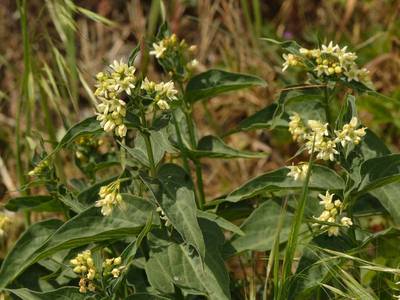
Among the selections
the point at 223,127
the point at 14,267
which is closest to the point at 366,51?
the point at 223,127

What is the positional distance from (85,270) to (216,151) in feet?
2.21

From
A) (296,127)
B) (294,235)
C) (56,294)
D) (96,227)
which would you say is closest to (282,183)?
(296,127)

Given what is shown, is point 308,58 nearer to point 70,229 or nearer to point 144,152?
point 144,152

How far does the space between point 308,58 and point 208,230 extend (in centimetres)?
68

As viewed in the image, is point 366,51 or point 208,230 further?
point 366,51

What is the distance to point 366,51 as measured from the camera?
4504mm

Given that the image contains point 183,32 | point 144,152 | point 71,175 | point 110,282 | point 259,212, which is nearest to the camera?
point 110,282

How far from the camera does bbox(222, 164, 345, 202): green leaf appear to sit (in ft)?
7.84

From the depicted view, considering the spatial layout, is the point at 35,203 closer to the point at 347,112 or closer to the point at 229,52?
the point at 347,112

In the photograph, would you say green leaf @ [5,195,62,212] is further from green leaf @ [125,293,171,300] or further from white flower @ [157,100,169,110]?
white flower @ [157,100,169,110]

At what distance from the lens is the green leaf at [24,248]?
2545 millimetres

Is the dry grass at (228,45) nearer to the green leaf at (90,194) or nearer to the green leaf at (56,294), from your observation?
the green leaf at (90,194)

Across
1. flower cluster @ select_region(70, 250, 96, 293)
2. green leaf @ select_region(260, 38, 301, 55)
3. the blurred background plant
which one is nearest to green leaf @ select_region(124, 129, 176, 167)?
flower cluster @ select_region(70, 250, 96, 293)

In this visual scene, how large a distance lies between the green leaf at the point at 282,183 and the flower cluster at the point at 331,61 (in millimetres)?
320
